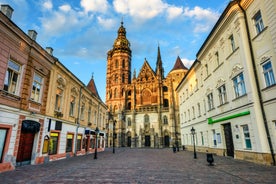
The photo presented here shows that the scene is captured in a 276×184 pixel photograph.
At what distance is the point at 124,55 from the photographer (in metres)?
67.6

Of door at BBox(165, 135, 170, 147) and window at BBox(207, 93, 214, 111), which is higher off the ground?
window at BBox(207, 93, 214, 111)

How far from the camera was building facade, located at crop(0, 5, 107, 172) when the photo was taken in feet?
33.7

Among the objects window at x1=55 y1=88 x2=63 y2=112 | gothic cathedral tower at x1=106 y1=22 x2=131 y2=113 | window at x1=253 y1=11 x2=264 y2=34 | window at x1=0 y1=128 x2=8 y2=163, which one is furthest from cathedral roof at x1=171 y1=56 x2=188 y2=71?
window at x1=0 y1=128 x2=8 y2=163

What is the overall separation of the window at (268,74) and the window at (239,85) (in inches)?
86.2

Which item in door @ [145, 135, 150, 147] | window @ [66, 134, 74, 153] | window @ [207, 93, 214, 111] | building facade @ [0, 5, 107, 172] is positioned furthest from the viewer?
door @ [145, 135, 150, 147]

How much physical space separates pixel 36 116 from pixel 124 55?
5694cm

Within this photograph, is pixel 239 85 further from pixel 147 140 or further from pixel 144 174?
pixel 147 140

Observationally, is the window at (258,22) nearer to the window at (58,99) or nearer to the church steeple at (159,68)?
the window at (58,99)

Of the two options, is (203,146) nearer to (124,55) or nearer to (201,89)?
(201,89)

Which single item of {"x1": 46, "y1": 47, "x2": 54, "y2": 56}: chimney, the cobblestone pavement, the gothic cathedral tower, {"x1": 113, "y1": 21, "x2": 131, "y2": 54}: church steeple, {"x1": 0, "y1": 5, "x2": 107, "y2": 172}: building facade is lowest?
the cobblestone pavement

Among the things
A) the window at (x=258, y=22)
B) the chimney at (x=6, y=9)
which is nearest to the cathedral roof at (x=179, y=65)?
the window at (x=258, y=22)

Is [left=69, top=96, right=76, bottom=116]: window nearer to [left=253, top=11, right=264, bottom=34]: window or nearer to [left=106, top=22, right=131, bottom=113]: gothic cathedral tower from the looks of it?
[left=253, top=11, right=264, bottom=34]: window

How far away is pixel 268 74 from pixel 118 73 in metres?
56.4

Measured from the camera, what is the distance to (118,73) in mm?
65188
